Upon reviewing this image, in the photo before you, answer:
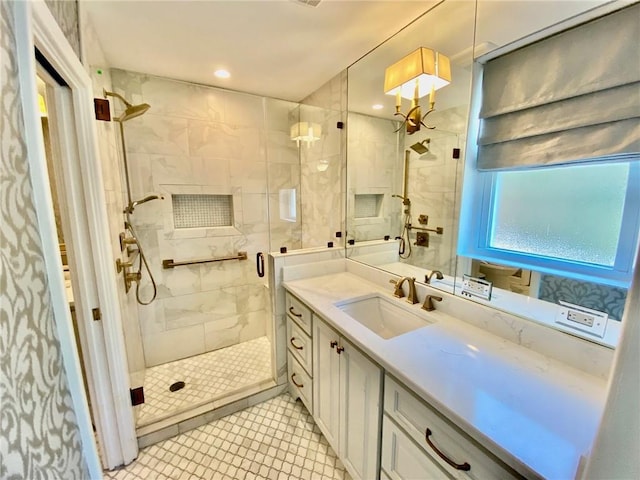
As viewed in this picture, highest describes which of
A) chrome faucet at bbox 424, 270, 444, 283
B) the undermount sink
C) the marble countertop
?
chrome faucet at bbox 424, 270, 444, 283

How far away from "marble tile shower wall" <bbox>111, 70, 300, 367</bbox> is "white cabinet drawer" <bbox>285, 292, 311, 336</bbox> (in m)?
0.96

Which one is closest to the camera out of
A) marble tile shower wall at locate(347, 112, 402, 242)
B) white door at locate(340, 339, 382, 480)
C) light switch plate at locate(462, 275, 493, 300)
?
white door at locate(340, 339, 382, 480)

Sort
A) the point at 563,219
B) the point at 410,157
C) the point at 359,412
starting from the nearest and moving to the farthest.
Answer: the point at 563,219, the point at 359,412, the point at 410,157

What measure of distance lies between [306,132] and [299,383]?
2.19 meters

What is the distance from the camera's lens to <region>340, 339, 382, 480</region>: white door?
1.17 m

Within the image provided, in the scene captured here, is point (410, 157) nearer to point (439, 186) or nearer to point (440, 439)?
point (439, 186)

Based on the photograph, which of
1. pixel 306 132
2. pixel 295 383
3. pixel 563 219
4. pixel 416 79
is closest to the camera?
pixel 563 219

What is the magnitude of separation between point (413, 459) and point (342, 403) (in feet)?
1.57

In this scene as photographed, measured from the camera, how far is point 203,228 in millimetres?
2541

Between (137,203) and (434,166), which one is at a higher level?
(434,166)

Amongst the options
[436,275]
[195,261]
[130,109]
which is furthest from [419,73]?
[195,261]

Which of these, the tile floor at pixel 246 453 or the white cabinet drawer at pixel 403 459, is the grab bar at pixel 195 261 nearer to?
the tile floor at pixel 246 453

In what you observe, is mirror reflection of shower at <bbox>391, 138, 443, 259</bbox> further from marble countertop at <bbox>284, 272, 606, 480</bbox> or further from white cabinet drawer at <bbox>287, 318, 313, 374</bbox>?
white cabinet drawer at <bbox>287, 318, 313, 374</bbox>

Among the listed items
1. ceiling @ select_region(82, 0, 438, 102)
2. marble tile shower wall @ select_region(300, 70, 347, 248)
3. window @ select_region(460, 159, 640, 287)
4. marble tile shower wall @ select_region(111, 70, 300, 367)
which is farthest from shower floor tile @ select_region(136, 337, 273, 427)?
ceiling @ select_region(82, 0, 438, 102)
